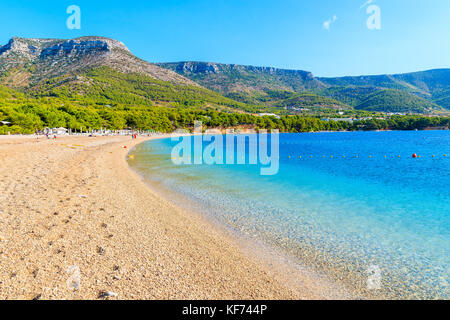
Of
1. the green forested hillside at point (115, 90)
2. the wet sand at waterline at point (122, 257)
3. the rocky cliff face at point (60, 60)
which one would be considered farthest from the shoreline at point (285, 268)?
the rocky cliff face at point (60, 60)

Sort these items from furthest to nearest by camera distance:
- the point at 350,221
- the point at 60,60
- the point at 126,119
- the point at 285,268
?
the point at 60,60 → the point at 126,119 → the point at 350,221 → the point at 285,268

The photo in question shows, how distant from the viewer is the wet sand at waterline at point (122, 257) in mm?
5297

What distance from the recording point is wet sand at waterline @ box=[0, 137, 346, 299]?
5.30 m

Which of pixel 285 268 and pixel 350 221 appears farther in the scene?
pixel 350 221

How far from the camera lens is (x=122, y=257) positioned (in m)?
6.64

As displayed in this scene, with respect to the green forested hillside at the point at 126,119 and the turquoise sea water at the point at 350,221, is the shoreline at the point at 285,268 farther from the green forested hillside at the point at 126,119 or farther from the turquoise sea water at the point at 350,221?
the green forested hillside at the point at 126,119

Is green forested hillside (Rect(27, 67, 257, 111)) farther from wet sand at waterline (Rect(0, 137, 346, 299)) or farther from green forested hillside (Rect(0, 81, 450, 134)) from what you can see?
wet sand at waterline (Rect(0, 137, 346, 299))

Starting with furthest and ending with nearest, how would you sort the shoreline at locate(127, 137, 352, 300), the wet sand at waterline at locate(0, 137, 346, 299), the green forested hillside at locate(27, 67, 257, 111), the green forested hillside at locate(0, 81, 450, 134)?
the green forested hillside at locate(27, 67, 257, 111), the green forested hillside at locate(0, 81, 450, 134), the shoreline at locate(127, 137, 352, 300), the wet sand at waterline at locate(0, 137, 346, 299)

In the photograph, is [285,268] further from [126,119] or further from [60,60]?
[60,60]

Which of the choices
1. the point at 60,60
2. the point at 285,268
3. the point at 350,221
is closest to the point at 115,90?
the point at 60,60

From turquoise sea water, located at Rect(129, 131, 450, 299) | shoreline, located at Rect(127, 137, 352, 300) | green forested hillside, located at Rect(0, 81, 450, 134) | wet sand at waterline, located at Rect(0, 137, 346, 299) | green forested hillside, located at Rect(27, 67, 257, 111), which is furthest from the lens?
green forested hillside, located at Rect(27, 67, 257, 111)

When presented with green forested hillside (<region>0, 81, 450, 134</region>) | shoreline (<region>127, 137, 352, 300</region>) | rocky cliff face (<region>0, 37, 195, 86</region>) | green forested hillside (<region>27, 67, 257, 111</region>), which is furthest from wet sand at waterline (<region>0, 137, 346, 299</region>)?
rocky cliff face (<region>0, 37, 195, 86</region>)

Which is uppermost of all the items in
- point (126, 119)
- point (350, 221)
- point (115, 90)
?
point (115, 90)
